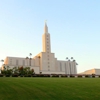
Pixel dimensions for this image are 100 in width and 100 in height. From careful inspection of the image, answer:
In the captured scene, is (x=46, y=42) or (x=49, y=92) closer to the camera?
(x=49, y=92)

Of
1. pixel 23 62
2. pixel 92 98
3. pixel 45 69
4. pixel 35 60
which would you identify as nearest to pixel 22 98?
pixel 92 98

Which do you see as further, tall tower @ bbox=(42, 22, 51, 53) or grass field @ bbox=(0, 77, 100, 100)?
tall tower @ bbox=(42, 22, 51, 53)

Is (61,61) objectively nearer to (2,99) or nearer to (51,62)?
(51,62)

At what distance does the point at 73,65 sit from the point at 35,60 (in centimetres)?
4305

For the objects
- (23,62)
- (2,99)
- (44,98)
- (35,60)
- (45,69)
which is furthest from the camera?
(23,62)

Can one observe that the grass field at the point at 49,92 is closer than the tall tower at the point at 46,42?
Yes

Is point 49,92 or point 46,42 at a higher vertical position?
point 46,42

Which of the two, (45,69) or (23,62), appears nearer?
(45,69)

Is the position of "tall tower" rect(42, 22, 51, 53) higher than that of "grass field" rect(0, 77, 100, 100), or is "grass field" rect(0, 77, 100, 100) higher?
"tall tower" rect(42, 22, 51, 53)

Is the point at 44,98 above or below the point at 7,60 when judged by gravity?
below

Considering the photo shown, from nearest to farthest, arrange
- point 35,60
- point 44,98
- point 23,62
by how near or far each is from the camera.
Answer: point 44,98 < point 35,60 < point 23,62

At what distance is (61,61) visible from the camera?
547 ft

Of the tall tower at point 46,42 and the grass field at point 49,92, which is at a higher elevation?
the tall tower at point 46,42

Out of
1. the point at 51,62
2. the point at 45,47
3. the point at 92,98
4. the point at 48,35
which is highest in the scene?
the point at 48,35
